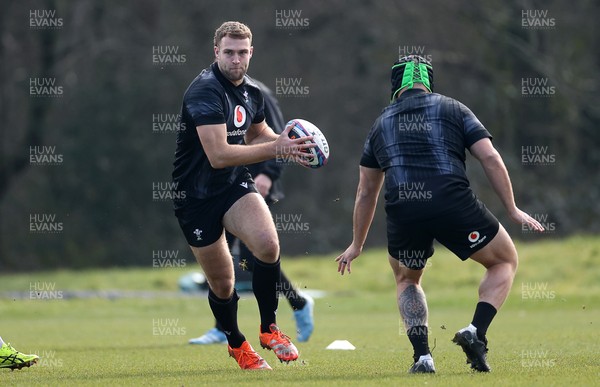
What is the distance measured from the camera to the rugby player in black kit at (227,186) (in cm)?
782

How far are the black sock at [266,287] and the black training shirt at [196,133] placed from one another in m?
0.66

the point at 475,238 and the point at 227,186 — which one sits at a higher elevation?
the point at 227,186

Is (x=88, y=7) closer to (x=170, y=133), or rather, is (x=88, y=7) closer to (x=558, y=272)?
(x=170, y=133)

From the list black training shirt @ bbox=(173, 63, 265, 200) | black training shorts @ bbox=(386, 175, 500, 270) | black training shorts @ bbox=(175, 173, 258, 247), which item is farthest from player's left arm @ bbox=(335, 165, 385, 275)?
black training shirt @ bbox=(173, 63, 265, 200)

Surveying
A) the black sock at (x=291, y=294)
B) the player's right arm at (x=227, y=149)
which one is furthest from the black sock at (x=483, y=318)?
the black sock at (x=291, y=294)

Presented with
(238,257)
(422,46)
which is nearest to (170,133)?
(422,46)

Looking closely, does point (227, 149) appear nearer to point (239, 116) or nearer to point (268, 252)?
point (239, 116)

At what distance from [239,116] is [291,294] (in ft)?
9.93

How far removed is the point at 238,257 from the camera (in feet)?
37.8

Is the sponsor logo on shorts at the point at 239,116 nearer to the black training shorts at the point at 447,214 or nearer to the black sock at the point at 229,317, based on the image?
the black sock at the point at 229,317

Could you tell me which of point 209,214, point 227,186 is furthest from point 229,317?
point 227,186

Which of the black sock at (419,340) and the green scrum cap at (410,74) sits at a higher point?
the green scrum cap at (410,74)

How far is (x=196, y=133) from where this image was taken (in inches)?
320

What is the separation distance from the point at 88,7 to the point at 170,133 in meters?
5.16
